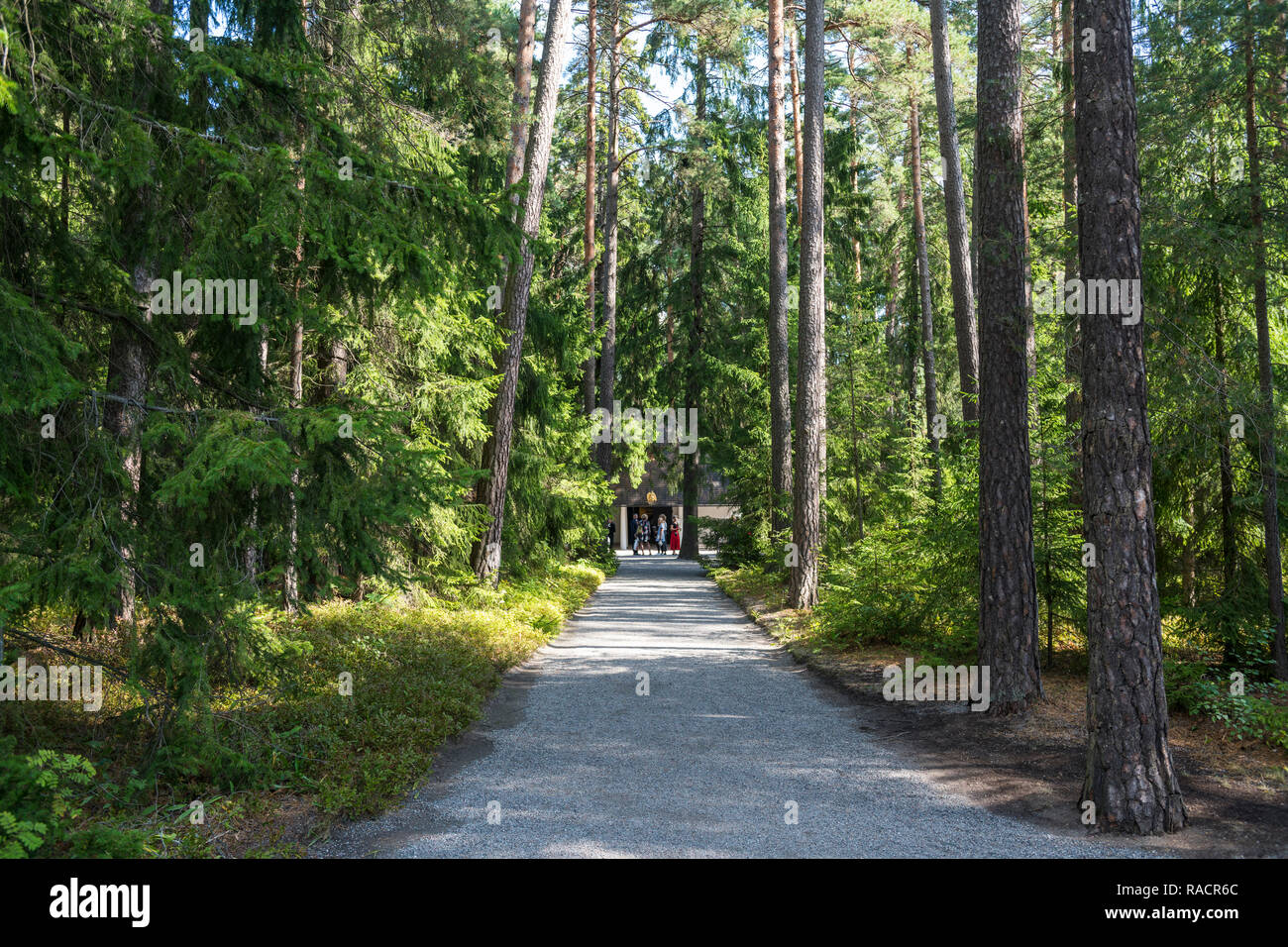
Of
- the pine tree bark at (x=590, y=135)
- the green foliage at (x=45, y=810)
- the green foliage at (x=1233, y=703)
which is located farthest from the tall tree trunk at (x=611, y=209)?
the green foliage at (x=45, y=810)

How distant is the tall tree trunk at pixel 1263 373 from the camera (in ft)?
24.5

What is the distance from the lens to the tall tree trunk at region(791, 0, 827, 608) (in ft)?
49.2

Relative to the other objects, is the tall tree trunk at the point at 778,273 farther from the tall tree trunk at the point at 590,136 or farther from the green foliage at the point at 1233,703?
the green foliage at the point at 1233,703

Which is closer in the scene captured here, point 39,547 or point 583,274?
point 39,547

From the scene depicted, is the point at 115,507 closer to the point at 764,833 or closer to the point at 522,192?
the point at 522,192

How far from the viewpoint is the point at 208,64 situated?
16.7ft

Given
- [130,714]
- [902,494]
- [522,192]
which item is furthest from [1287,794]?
[902,494]

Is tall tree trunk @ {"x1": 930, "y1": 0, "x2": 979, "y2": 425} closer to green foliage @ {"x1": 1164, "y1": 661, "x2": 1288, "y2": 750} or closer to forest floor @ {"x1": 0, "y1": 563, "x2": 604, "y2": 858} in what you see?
green foliage @ {"x1": 1164, "y1": 661, "x2": 1288, "y2": 750}

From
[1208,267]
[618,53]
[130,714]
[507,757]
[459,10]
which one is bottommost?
[507,757]

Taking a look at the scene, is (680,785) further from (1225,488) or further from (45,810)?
(1225,488)

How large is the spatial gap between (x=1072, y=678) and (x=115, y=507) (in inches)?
340

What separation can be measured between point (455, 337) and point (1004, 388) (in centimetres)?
825

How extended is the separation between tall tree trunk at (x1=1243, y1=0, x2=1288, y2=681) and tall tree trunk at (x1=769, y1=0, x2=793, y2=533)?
9.65 metres

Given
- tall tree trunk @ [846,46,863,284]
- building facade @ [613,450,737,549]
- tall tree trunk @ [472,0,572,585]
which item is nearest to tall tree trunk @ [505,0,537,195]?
tall tree trunk @ [472,0,572,585]
